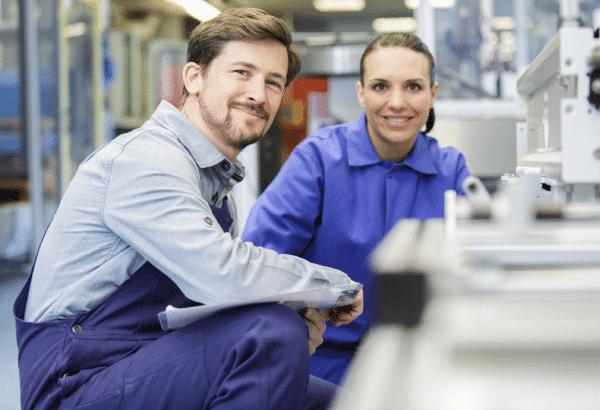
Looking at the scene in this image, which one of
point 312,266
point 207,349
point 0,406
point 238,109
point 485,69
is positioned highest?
point 485,69

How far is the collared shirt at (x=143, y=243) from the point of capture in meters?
1.00

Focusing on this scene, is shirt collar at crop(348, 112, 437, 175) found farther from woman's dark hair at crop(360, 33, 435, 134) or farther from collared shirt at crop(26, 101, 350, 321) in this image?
collared shirt at crop(26, 101, 350, 321)

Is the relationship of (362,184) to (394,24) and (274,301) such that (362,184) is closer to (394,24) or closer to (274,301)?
(274,301)

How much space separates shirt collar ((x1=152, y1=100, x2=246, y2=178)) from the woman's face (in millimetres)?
588

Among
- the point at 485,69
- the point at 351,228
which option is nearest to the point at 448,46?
the point at 485,69

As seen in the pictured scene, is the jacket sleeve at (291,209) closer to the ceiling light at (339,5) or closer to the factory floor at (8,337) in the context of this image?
the factory floor at (8,337)

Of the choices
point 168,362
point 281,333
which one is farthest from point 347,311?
point 168,362

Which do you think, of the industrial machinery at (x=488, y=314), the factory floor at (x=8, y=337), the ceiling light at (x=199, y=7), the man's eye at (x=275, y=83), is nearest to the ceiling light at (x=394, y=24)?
the ceiling light at (x=199, y=7)

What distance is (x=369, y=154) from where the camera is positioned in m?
1.61

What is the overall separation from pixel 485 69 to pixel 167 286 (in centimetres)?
355

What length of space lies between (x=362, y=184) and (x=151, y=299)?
72cm

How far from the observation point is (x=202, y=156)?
1210mm

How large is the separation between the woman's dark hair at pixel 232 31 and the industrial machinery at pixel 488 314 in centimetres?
74

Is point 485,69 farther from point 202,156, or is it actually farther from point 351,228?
point 202,156
